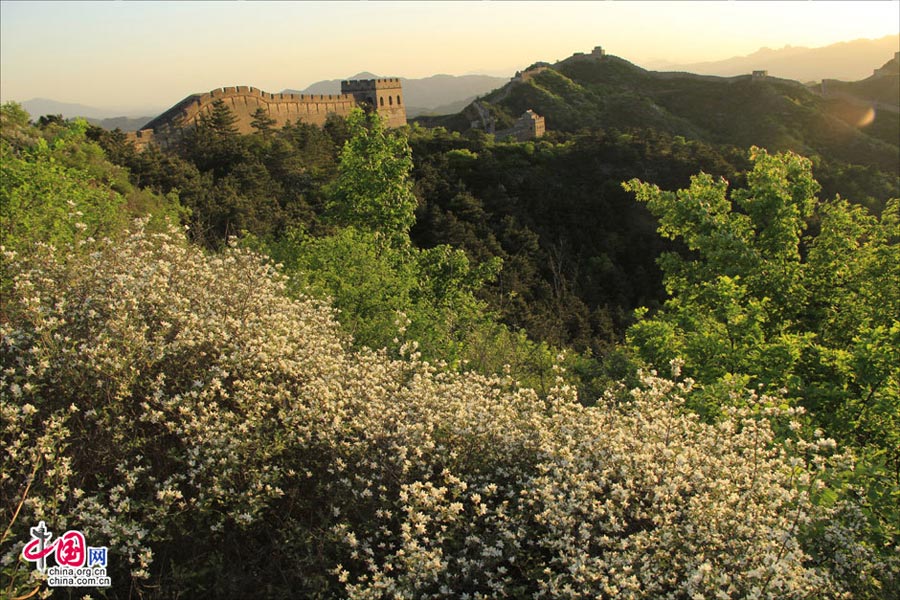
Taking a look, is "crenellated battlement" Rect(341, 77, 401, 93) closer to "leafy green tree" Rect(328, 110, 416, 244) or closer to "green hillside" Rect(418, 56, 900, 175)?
"green hillside" Rect(418, 56, 900, 175)

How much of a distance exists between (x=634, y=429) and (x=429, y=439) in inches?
78.9

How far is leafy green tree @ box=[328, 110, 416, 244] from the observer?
18.1 m

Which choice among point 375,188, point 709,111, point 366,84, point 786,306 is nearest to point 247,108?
point 366,84

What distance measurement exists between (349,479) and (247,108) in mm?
45259

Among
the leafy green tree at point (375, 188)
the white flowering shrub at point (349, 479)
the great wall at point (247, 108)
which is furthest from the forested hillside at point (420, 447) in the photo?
the great wall at point (247, 108)

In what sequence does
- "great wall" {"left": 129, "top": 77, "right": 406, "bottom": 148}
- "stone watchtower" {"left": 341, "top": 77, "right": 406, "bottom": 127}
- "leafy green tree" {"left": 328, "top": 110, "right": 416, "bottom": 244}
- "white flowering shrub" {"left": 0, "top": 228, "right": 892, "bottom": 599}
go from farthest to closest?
"stone watchtower" {"left": 341, "top": 77, "right": 406, "bottom": 127}
"great wall" {"left": 129, "top": 77, "right": 406, "bottom": 148}
"leafy green tree" {"left": 328, "top": 110, "right": 416, "bottom": 244}
"white flowering shrub" {"left": 0, "top": 228, "right": 892, "bottom": 599}

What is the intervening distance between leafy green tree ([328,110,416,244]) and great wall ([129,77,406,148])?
15.8 m

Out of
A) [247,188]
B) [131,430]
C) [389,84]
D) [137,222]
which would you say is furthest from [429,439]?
[389,84]

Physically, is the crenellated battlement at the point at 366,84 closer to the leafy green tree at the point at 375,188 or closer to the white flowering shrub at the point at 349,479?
the leafy green tree at the point at 375,188

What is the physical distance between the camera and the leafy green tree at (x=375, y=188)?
1806 cm

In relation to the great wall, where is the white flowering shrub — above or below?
below

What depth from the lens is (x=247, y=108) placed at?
45906 millimetres

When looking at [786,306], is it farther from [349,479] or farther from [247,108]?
[247,108]

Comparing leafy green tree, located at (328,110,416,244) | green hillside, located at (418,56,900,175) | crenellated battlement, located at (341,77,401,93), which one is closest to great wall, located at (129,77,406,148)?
crenellated battlement, located at (341,77,401,93)
